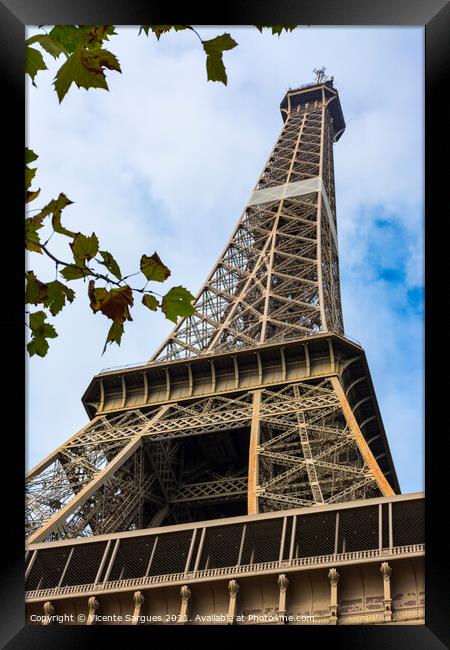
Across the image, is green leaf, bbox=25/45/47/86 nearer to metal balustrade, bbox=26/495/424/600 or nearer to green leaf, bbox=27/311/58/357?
green leaf, bbox=27/311/58/357

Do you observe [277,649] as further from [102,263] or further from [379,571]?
[379,571]

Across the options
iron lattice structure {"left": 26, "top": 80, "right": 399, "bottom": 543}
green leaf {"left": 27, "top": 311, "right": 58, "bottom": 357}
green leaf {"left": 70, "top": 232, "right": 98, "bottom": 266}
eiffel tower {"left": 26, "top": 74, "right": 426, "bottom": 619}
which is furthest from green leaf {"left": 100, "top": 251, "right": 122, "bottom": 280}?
iron lattice structure {"left": 26, "top": 80, "right": 399, "bottom": 543}

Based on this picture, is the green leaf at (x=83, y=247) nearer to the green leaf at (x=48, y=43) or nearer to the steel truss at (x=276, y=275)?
the green leaf at (x=48, y=43)

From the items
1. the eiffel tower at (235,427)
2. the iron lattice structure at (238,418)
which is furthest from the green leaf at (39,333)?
the iron lattice structure at (238,418)

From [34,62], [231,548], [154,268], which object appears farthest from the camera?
[231,548]

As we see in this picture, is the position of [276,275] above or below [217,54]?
above

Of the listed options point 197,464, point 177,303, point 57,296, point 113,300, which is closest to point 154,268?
point 177,303

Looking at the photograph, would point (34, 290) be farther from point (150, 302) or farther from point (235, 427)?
point (235, 427)
